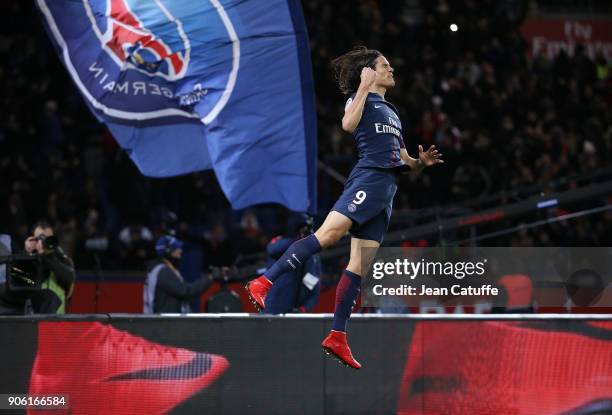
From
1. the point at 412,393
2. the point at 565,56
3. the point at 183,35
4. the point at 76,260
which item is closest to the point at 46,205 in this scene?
the point at 76,260

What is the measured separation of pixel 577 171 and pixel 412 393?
10503 mm

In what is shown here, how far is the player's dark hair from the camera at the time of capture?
7.95m

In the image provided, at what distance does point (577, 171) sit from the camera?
18438 millimetres

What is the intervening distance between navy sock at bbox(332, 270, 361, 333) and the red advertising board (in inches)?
634

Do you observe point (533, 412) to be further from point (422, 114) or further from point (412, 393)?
point (422, 114)

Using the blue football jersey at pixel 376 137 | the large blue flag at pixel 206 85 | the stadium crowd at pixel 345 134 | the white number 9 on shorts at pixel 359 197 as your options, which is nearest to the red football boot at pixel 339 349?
the white number 9 on shorts at pixel 359 197

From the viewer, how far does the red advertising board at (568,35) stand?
23.3 m

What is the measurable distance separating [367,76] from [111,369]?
303 cm

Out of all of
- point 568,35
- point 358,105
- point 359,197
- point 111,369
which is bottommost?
point 111,369

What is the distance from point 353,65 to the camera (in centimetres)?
800

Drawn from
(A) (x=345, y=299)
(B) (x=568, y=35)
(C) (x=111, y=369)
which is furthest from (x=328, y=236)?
(B) (x=568, y=35)

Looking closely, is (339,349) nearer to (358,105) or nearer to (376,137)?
(376,137)

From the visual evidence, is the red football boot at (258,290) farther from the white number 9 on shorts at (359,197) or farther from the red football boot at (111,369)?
the red football boot at (111,369)

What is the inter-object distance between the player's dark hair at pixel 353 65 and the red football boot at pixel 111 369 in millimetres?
2310
